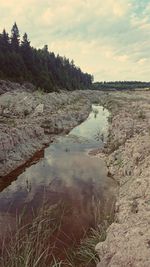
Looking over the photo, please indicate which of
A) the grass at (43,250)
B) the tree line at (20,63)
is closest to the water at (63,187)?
the grass at (43,250)

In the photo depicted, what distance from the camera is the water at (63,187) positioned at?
11078 millimetres

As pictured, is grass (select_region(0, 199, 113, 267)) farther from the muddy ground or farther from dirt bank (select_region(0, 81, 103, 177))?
dirt bank (select_region(0, 81, 103, 177))

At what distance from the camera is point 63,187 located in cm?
1409

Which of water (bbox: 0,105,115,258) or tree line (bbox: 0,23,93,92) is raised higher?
tree line (bbox: 0,23,93,92)

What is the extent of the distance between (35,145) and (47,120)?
9.01m

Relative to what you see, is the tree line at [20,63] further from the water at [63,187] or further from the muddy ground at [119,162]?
the water at [63,187]

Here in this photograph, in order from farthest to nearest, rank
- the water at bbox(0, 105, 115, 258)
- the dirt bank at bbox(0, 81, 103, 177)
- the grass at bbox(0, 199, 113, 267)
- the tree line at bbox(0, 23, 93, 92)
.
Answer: the tree line at bbox(0, 23, 93, 92)
the dirt bank at bbox(0, 81, 103, 177)
the water at bbox(0, 105, 115, 258)
the grass at bbox(0, 199, 113, 267)

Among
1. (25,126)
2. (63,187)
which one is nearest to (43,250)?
(63,187)

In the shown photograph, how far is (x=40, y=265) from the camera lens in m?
7.38

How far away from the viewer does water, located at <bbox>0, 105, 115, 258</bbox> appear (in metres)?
11.1

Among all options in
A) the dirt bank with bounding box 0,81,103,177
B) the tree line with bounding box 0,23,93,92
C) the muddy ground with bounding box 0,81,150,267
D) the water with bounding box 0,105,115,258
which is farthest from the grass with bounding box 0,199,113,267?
the tree line with bounding box 0,23,93,92

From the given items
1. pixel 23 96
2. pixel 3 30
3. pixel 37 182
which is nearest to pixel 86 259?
pixel 37 182

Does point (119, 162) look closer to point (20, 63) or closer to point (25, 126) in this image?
point (25, 126)

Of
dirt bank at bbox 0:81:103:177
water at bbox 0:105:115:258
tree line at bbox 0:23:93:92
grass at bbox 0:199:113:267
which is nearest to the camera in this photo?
grass at bbox 0:199:113:267
